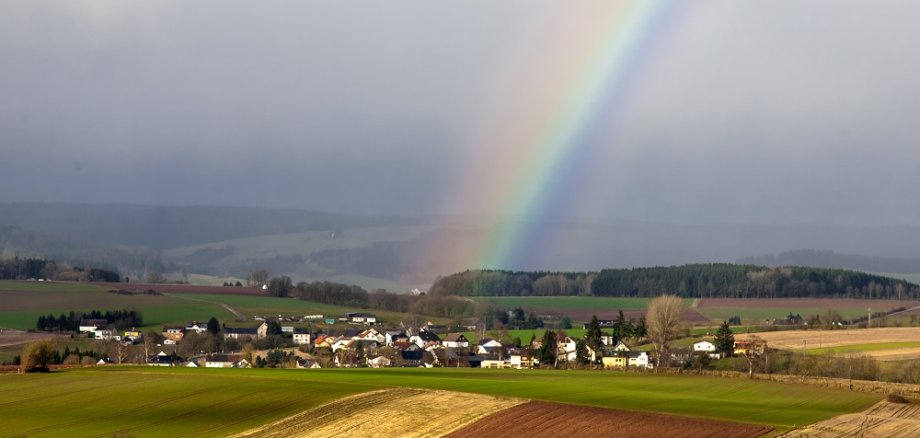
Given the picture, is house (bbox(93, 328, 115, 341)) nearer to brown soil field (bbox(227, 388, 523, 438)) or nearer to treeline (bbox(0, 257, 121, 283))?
treeline (bbox(0, 257, 121, 283))

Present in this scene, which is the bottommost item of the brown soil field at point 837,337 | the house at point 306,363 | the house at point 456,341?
the house at point 306,363

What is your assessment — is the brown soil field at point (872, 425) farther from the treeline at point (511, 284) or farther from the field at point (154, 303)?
the treeline at point (511, 284)

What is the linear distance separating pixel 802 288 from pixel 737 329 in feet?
182

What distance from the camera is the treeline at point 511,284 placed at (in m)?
175

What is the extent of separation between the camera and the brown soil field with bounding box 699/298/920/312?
13512 cm

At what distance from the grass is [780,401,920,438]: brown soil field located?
34953 mm

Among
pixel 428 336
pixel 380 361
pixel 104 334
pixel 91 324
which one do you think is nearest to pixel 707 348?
pixel 380 361

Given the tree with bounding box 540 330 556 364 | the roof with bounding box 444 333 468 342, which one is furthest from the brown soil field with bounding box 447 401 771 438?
the roof with bounding box 444 333 468 342

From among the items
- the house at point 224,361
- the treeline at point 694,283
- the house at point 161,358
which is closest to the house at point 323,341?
the house at point 161,358

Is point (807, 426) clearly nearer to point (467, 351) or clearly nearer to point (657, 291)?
point (467, 351)

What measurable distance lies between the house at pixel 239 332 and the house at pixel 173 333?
4384 millimetres

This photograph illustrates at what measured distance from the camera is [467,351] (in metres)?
107

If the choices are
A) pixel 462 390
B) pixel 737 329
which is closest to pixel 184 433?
pixel 462 390

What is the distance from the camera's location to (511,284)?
184500mm
